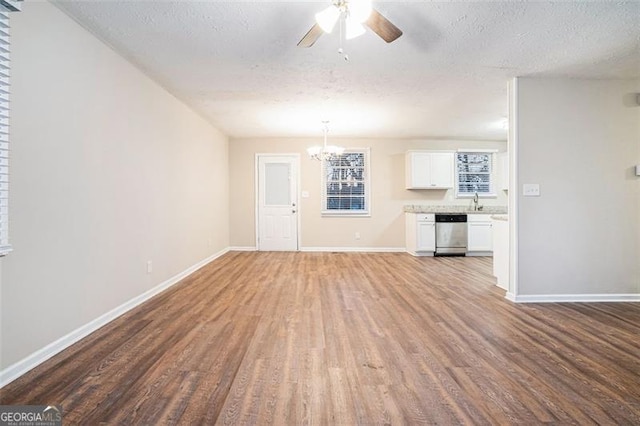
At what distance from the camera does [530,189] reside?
335 cm

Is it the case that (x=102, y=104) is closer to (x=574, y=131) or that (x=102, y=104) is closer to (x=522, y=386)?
(x=522, y=386)

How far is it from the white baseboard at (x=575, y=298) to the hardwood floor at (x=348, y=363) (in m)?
0.13

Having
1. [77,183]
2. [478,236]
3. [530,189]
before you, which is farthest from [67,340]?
[478,236]

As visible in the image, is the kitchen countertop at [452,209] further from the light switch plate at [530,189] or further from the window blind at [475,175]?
the light switch plate at [530,189]

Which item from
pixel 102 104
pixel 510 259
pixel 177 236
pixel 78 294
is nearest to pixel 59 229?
pixel 78 294

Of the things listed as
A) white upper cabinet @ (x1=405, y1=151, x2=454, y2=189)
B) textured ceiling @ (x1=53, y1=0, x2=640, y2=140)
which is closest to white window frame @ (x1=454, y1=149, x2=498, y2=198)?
white upper cabinet @ (x1=405, y1=151, x2=454, y2=189)

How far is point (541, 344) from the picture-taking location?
2.30 meters

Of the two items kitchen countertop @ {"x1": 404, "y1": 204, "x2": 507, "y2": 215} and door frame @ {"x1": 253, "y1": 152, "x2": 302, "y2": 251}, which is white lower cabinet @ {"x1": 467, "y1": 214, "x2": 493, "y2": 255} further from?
door frame @ {"x1": 253, "y1": 152, "x2": 302, "y2": 251}

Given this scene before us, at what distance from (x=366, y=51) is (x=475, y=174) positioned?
5096mm

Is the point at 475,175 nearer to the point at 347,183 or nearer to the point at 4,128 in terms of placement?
the point at 347,183

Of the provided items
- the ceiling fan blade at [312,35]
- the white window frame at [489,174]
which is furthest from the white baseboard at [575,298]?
the white window frame at [489,174]

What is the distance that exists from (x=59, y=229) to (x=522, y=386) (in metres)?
3.15

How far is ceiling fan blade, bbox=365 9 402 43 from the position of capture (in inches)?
73.6

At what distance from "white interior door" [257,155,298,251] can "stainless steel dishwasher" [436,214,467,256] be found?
2.98m
